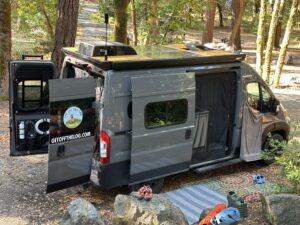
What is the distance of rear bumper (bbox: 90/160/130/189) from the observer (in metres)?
6.22

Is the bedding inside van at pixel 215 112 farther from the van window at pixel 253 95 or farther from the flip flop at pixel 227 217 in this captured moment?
the flip flop at pixel 227 217

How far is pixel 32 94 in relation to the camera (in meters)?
7.29

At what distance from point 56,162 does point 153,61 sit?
217cm

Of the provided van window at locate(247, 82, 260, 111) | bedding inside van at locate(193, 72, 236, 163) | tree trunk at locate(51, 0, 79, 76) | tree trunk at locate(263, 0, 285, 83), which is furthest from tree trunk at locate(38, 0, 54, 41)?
van window at locate(247, 82, 260, 111)

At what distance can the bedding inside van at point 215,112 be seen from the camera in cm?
768

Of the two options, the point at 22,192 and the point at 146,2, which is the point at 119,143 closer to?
the point at 22,192

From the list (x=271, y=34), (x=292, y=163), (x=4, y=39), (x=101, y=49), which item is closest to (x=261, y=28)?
(x=271, y=34)

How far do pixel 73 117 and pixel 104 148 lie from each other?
662 millimetres

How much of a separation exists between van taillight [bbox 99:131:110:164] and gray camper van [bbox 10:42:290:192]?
0.02m

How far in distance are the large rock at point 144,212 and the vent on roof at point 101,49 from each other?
96.5 inches

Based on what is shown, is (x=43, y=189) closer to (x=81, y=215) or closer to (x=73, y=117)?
A: (x=73, y=117)

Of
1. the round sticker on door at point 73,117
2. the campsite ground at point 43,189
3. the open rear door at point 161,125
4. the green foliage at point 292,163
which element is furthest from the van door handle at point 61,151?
→ the green foliage at point 292,163

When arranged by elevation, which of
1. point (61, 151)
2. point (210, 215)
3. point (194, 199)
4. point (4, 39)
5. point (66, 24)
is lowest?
point (194, 199)

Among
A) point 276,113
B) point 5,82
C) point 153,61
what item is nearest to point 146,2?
point 5,82
